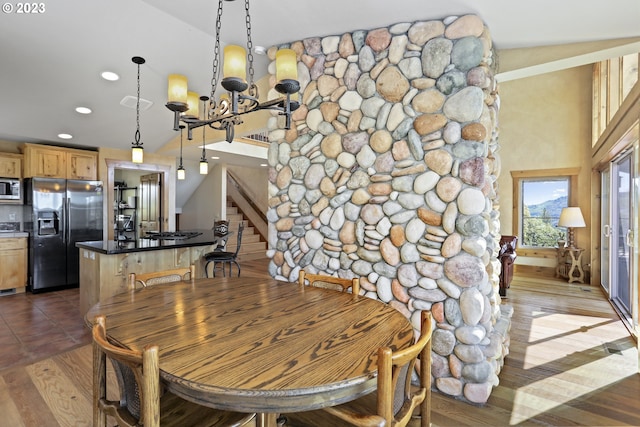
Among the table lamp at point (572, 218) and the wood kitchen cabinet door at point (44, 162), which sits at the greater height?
the wood kitchen cabinet door at point (44, 162)

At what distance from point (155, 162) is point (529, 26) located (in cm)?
584

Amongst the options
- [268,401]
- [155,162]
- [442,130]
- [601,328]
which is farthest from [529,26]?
[155,162]

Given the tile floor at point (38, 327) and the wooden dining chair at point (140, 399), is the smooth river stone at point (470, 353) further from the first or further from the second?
the tile floor at point (38, 327)

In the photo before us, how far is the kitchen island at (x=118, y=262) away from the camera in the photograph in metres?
3.37

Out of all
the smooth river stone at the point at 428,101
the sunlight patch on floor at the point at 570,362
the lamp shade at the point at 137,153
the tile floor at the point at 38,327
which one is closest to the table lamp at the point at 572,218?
the sunlight patch on floor at the point at 570,362

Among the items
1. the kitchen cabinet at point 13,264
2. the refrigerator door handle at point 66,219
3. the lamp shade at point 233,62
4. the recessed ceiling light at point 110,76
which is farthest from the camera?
the refrigerator door handle at point 66,219

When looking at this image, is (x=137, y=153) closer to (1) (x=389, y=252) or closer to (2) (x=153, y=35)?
(2) (x=153, y=35)

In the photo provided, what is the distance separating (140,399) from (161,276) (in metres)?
1.25

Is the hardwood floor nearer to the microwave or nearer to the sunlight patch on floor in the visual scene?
the sunlight patch on floor

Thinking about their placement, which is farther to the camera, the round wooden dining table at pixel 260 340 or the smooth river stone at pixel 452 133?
the smooth river stone at pixel 452 133

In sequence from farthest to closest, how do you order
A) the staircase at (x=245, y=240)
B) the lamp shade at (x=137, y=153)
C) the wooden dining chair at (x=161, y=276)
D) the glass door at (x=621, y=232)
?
the staircase at (x=245, y=240), the glass door at (x=621, y=232), the lamp shade at (x=137, y=153), the wooden dining chair at (x=161, y=276)

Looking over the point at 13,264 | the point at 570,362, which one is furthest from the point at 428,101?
the point at 13,264

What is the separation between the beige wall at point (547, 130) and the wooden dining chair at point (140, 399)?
6803 mm

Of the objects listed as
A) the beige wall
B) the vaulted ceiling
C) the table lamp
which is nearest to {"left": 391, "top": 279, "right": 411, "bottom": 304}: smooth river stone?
the vaulted ceiling
